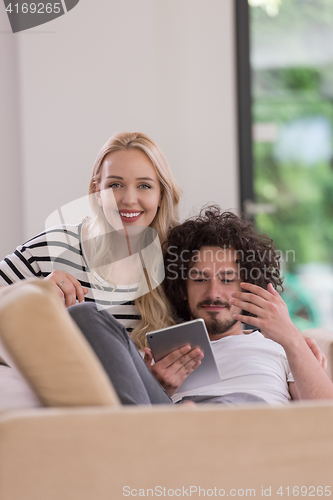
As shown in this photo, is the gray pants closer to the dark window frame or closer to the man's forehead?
the man's forehead

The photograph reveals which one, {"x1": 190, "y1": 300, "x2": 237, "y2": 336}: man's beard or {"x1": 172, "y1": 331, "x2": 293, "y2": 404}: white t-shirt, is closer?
{"x1": 172, "y1": 331, "x2": 293, "y2": 404}: white t-shirt

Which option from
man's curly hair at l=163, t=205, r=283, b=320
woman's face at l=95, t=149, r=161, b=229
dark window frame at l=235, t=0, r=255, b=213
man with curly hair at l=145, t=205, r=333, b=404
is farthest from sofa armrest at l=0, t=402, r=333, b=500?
dark window frame at l=235, t=0, r=255, b=213

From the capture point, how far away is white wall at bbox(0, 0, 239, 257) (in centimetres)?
264

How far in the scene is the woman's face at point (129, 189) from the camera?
1801mm

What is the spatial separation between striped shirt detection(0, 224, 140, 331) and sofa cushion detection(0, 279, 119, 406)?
0.89m

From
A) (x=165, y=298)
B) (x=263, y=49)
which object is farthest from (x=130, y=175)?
(x=263, y=49)

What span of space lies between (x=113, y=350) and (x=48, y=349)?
228 mm

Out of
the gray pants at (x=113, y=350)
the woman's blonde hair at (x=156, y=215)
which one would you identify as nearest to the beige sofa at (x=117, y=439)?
the gray pants at (x=113, y=350)

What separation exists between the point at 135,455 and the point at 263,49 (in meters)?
2.74

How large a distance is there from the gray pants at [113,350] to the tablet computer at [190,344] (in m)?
0.21

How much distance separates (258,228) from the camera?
2.98 m

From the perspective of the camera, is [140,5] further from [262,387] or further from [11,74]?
[262,387]

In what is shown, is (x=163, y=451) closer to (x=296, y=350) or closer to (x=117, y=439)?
(x=117, y=439)

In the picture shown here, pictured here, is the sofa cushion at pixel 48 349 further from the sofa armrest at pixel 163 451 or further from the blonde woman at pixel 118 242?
the blonde woman at pixel 118 242
